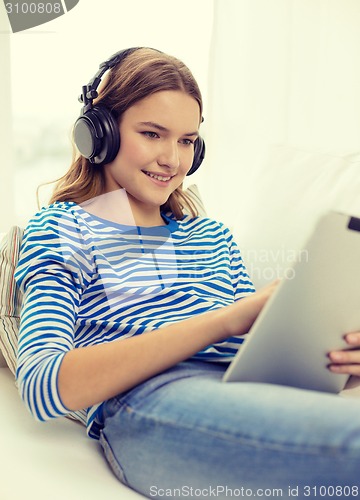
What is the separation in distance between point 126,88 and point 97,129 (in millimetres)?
97

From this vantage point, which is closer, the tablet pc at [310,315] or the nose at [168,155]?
the tablet pc at [310,315]

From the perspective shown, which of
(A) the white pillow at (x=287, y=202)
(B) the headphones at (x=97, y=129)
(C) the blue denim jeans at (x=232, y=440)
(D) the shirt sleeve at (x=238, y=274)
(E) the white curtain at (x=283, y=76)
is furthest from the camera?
(E) the white curtain at (x=283, y=76)

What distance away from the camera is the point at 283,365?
34.2 inches

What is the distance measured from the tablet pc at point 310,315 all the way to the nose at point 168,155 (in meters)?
0.48

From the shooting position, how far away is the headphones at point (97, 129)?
3.82ft

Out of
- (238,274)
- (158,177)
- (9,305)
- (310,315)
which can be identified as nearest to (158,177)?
(158,177)

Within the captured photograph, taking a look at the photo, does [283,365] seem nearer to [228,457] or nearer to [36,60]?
[228,457]

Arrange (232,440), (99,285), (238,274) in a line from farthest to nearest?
(238,274), (99,285), (232,440)

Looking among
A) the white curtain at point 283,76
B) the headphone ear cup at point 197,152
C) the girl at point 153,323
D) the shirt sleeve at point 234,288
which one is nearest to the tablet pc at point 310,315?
the girl at point 153,323

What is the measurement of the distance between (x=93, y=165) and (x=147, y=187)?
127mm

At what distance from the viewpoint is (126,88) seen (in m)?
1.19

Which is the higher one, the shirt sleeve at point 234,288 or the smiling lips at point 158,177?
the smiling lips at point 158,177

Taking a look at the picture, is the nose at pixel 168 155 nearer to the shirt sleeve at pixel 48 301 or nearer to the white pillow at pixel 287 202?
the shirt sleeve at pixel 48 301

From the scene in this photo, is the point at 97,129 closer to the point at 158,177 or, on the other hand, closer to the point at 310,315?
the point at 158,177
